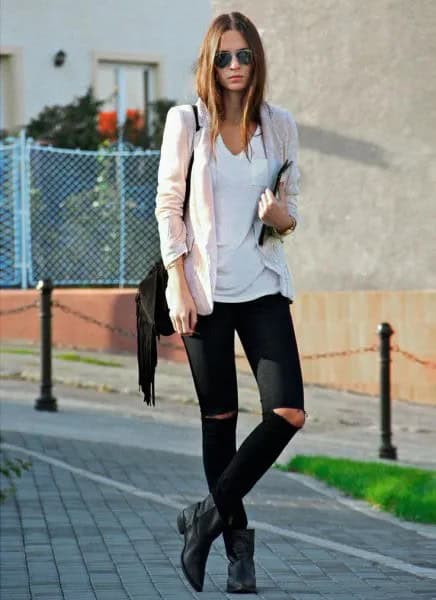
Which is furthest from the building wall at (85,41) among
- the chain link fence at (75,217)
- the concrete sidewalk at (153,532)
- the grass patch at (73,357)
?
the concrete sidewalk at (153,532)

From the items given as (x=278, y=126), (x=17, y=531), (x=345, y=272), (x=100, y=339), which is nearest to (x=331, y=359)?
(x=345, y=272)

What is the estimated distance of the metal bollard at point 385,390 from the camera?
12258 millimetres

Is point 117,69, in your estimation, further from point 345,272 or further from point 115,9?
point 345,272

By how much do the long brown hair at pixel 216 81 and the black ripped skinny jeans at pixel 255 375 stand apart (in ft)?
1.87

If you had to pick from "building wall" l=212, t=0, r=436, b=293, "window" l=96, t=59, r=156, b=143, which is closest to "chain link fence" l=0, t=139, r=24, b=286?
"building wall" l=212, t=0, r=436, b=293

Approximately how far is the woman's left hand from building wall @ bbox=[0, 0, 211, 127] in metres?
17.0

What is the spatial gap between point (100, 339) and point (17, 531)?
32.8 ft

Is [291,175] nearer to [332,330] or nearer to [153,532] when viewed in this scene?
[153,532]

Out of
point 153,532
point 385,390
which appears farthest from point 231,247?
point 385,390

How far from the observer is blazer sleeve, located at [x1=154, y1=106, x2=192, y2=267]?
593 centimetres

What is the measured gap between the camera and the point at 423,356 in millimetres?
15922

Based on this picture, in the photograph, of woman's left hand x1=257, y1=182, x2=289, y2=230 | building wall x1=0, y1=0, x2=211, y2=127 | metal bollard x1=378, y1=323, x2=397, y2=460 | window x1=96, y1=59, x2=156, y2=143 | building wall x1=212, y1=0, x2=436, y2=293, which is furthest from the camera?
window x1=96, y1=59, x2=156, y2=143

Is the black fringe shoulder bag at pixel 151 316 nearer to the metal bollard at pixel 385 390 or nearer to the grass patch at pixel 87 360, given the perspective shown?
the metal bollard at pixel 385 390

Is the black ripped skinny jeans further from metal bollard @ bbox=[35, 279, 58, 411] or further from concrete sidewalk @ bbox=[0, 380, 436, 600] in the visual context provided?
metal bollard @ bbox=[35, 279, 58, 411]
